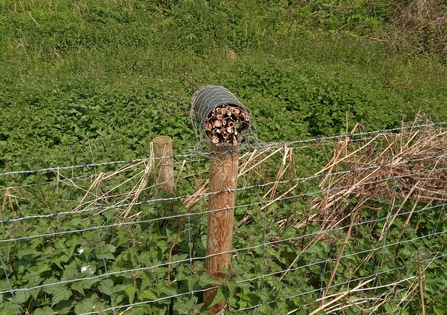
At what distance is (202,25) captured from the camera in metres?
8.80

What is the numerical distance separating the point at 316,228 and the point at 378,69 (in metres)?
5.67

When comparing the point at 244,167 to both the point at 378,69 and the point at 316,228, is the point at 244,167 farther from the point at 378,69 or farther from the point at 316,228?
the point at 378,69

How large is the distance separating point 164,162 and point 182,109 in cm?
265

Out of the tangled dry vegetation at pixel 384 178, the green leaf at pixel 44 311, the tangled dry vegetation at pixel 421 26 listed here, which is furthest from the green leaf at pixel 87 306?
the tangled dry vegetation at pixel 421 26

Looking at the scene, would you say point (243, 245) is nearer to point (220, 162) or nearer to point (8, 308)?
point (220, 162)

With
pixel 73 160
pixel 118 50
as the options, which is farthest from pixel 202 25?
pixel 73 160

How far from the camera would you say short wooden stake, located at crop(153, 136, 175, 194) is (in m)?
3.08

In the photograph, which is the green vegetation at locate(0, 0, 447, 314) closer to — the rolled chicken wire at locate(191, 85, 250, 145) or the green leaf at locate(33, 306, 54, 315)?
the green leaf at locate(33, 306, 54, 315)

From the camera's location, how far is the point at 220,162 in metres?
2.22

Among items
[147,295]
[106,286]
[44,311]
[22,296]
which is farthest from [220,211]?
[22,296]

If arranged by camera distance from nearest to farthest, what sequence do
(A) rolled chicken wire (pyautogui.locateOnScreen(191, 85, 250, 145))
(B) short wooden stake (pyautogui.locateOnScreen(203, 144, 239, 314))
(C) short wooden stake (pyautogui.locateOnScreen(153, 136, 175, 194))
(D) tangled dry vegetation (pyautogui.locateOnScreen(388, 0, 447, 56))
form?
(A) rolled chicken wire (pyautogui.locateOnScreen(191, 85, 250, 145)) < (B) short wooden stake (pyautogui.locateOnScreen(203, 144, 239, 314)) < (C) short wooden stake (pyautogui.locateOnScreen(153, 136, 175, 194)) < (D) tangled dry vegetation (pyautogui.locateOnScreen(388, 0, 447, 56))

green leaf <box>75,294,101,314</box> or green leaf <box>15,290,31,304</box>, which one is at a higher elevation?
green leaf <box>15,290,31,304</box>

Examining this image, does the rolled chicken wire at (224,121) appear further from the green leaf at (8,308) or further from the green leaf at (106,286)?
the green leaf at (8,308)

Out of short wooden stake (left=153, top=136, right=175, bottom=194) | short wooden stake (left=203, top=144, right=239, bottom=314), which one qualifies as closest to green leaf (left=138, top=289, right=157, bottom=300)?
short wooden stake (left=203, top=144, right=239, bottom=314)
